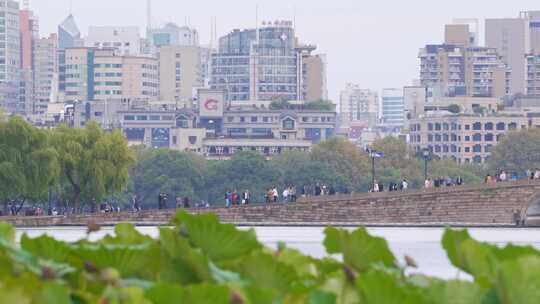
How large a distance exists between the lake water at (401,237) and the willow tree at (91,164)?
6677 millimetres

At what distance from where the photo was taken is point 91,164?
67375 millimetres

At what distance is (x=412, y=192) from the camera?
72250 mm

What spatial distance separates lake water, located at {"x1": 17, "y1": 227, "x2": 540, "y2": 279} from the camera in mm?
35759

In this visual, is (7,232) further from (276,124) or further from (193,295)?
(276,124)

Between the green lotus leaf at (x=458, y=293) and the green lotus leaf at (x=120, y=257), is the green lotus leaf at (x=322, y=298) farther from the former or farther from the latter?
the green lotus leaf at (x=120, y=257)

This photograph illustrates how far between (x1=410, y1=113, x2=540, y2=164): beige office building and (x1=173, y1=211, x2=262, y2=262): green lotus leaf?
156 meters

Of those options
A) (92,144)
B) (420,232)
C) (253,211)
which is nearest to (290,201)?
(253,211)

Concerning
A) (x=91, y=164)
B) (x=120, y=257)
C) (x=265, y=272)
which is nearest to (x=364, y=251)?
(x=265, y=272)

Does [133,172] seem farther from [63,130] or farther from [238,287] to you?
[238,287]

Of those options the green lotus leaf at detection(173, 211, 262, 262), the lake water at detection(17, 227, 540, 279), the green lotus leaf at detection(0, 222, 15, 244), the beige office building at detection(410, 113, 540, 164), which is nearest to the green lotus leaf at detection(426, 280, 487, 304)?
the green lotus leaf at detection(173, 211, 262, 262)

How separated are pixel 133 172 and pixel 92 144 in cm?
5533

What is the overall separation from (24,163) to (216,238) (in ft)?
189

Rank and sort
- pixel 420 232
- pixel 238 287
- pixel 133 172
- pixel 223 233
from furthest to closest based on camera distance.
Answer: pixel 133 172
pixel 420 232
pixel 223 233
pixel 238 287

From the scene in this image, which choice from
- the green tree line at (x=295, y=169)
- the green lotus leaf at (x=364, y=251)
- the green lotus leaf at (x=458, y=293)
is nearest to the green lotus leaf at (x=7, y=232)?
the green lotus leaf at (x=364, y=251)
